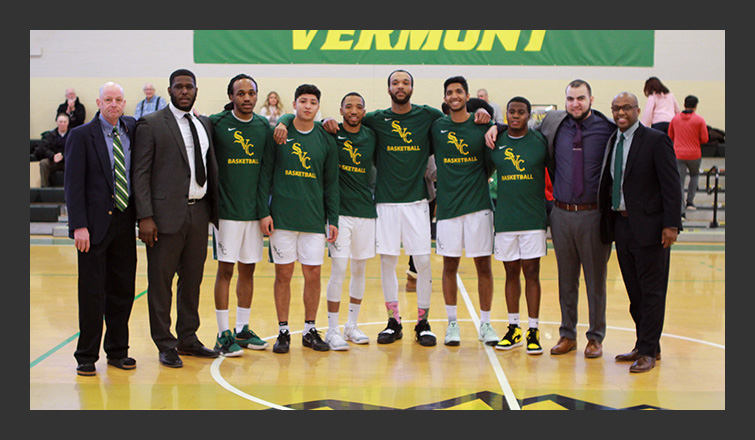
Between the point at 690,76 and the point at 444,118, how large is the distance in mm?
10528

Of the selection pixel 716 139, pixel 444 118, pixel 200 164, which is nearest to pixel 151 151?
pixel 200 164

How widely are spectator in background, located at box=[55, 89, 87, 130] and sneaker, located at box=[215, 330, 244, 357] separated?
31.9ft

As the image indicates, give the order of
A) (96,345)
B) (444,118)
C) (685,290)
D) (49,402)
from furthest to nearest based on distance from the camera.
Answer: (685,290) → (444,118) → (96,345) → (49,402)

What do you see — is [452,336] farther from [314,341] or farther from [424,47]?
[424,47]

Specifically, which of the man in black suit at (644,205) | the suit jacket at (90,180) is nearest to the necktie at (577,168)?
the man in black suit at (644,205)

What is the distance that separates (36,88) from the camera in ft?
47.1

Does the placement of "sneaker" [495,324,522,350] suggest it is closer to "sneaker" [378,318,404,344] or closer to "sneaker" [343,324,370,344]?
"sneaker" [378,318,404,344]

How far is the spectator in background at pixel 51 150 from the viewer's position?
13.0 meters

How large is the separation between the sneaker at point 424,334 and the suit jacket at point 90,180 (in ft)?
8.09

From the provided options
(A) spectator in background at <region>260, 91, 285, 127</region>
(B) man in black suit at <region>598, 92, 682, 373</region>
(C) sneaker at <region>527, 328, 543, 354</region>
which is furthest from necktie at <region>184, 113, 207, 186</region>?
(A) spectator in background at <region>260, 91, 285, 127</region>

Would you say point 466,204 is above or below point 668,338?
above

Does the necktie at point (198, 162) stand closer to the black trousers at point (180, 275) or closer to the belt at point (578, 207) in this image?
the black trousers at point (180, 275)

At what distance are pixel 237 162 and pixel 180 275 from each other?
0.90m

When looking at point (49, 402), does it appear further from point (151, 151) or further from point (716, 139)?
point (716, 139)
